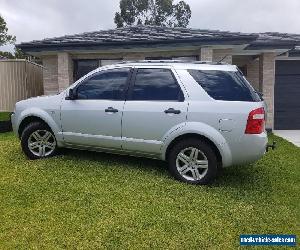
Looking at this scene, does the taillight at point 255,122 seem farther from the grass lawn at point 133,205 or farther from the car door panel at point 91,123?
the car door panel at point 91,123

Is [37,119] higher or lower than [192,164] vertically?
higher

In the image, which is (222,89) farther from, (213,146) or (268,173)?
(268,173)

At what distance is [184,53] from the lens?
12.2 meters

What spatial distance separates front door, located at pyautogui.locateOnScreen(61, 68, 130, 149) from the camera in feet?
19.9

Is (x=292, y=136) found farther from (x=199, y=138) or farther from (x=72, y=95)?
(x=72, y=95)

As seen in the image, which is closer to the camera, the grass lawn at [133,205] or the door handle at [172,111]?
the grass lawn at [133,205]

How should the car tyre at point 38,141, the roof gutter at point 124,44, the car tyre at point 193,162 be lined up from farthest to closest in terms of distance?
the roof gutter at point 124,44, the car tyre at point 38,141, the car tyre at point 193,162

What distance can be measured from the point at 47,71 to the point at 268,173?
30.9 feet

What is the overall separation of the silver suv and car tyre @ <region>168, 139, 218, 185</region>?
0.02 m

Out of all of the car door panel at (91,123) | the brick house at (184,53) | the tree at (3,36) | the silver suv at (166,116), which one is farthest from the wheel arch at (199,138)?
the tree at (3,36)

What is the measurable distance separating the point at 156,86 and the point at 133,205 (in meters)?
2.10

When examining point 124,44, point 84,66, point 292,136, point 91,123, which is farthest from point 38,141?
point 292,136

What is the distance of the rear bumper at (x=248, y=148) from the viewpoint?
5.16 m

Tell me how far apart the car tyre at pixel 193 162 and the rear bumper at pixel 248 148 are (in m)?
0.34
